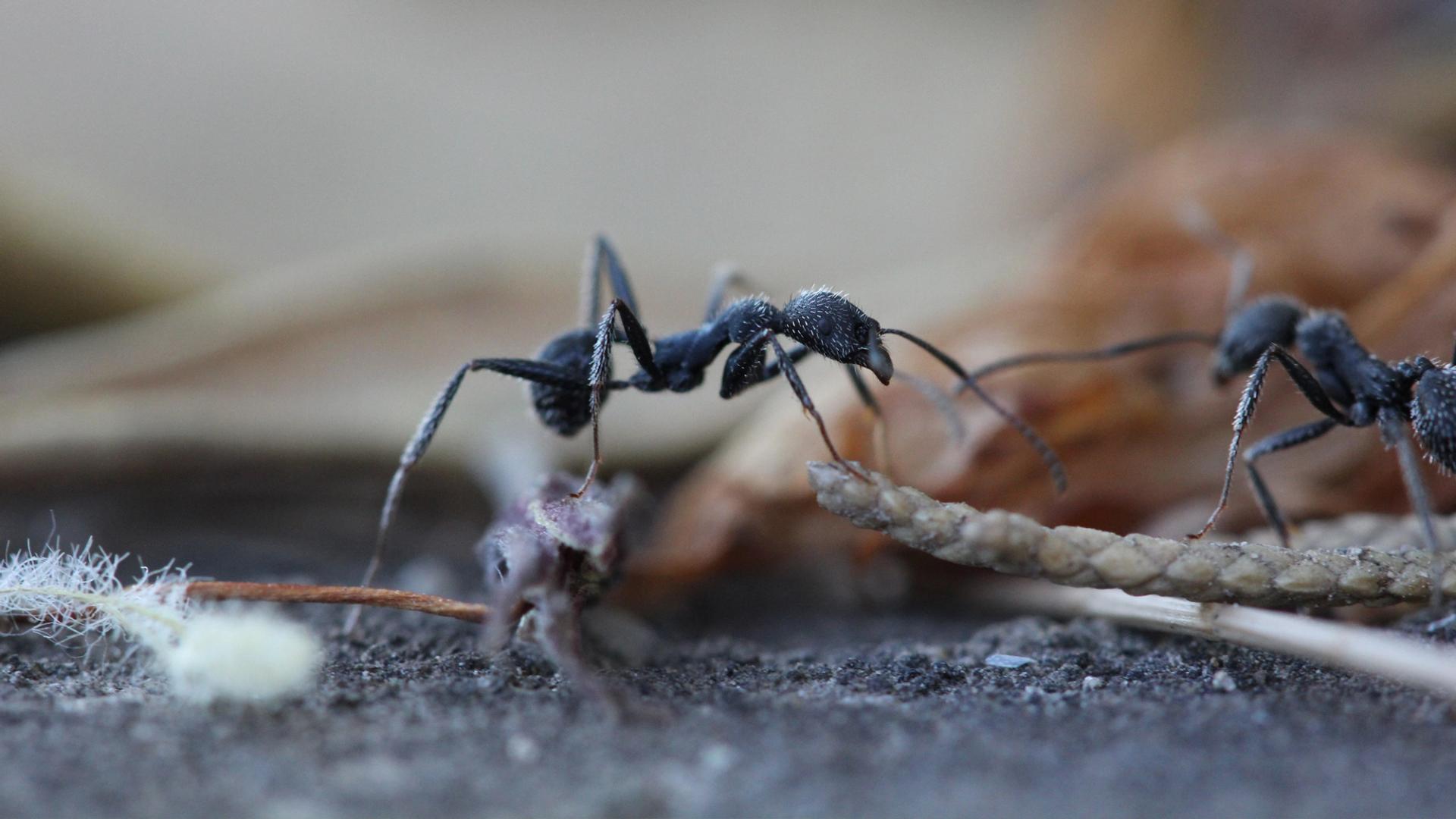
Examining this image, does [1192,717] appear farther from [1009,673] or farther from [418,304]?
[418,304]

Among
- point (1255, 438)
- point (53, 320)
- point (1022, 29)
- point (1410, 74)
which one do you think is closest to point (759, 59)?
point (1022, 29)

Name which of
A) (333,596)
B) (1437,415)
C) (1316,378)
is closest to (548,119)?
(1316,378)

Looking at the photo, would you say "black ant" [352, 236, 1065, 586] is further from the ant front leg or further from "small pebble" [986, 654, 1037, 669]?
"small pebble" [986, 654, 1037, 669]

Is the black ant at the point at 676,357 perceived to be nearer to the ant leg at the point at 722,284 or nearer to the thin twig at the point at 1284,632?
the ant leg at the point at 722,284

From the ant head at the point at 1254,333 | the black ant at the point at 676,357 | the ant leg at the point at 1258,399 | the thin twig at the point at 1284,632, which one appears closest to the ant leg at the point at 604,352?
the black ant at the point at 676,357

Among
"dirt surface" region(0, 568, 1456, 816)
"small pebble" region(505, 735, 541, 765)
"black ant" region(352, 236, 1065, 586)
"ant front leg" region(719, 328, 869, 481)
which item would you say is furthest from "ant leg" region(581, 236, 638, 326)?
"small pebble" region(505, 735, 541, 765)
